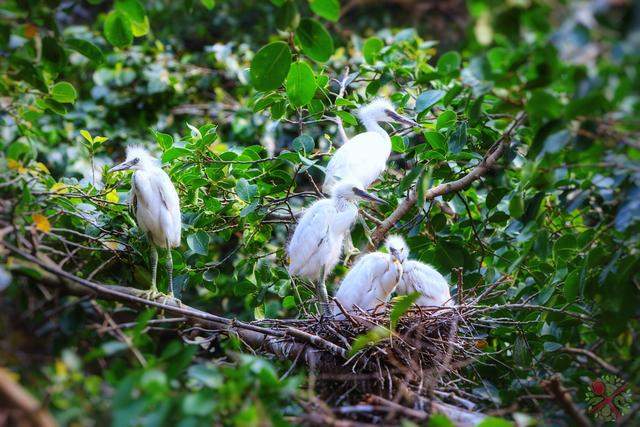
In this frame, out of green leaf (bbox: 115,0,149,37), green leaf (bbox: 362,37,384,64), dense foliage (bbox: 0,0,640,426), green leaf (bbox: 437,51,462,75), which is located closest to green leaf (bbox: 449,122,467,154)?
dense foliage (bbox: 0,0,640,426)

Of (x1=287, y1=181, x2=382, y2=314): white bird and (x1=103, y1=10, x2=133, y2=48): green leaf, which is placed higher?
(x1=103, y1=10, x2=133, y2=48): green leaf

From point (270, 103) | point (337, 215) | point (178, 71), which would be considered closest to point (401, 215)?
point (337, 215)

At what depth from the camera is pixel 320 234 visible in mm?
3709

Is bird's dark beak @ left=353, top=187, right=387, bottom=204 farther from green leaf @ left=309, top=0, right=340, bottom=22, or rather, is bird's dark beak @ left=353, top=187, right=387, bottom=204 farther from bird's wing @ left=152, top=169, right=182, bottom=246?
green leaf @ left=309, top=0, right=340, bottom=22

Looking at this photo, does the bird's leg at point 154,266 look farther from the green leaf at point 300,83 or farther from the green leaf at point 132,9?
the green leaf at point 132,9

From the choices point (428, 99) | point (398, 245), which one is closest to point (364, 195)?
point (398, 245)

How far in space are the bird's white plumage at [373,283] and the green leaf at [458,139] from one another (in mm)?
875

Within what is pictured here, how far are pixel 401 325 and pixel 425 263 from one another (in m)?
0.76

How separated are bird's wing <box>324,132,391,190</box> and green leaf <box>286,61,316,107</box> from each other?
105 cm

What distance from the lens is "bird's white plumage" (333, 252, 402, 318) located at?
3.77 m

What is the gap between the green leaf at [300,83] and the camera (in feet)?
9.09

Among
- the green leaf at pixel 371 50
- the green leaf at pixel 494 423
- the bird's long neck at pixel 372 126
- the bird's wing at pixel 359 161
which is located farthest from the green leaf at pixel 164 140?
the green leaf at pixel 494 423

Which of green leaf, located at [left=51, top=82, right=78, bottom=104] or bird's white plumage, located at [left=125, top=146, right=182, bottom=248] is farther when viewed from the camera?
bird's white plumage, located at [left=125, top=146, right=182, bottom=248]

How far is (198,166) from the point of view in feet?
12.0
